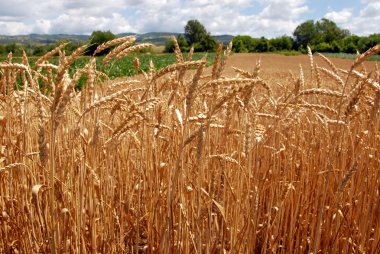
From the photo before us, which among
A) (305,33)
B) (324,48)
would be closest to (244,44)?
(324,48)

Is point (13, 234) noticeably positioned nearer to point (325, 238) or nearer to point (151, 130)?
point (151, 130)

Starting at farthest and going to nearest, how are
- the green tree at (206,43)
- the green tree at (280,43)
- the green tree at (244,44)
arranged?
the green tree at (280,43), the green tree at (206,43), the green tree at (244,44)

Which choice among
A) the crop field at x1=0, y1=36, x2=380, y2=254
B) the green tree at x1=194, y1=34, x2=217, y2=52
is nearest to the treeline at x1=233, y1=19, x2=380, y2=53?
the green tree at x1=194, y1=34, x2=217, y2=52

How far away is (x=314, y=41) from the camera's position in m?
92.9

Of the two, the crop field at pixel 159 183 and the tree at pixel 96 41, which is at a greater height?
the tree at pixel 96 41

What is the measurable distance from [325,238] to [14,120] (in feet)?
6.23

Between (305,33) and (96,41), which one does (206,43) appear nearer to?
(305,33)

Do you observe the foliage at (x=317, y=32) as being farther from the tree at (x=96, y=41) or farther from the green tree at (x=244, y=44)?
the tree at (x=96, y=41)

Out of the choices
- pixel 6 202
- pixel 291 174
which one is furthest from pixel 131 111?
pixel 291 174

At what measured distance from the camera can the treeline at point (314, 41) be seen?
79812 mm

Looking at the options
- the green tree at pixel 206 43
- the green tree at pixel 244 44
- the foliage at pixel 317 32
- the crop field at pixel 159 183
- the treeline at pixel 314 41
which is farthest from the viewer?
the foliage at pixel 317 32

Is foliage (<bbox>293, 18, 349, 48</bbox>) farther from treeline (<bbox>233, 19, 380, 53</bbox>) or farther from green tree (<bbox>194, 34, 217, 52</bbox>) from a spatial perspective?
green tree (<bbox>194, 34, 217, 52</bbox>)

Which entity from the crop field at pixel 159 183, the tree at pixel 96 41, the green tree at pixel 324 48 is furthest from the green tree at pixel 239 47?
the crop field at pixel 159 183

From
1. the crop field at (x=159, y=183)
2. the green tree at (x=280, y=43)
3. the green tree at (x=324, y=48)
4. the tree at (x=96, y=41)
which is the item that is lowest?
the crop field at (x=159, y=183)
